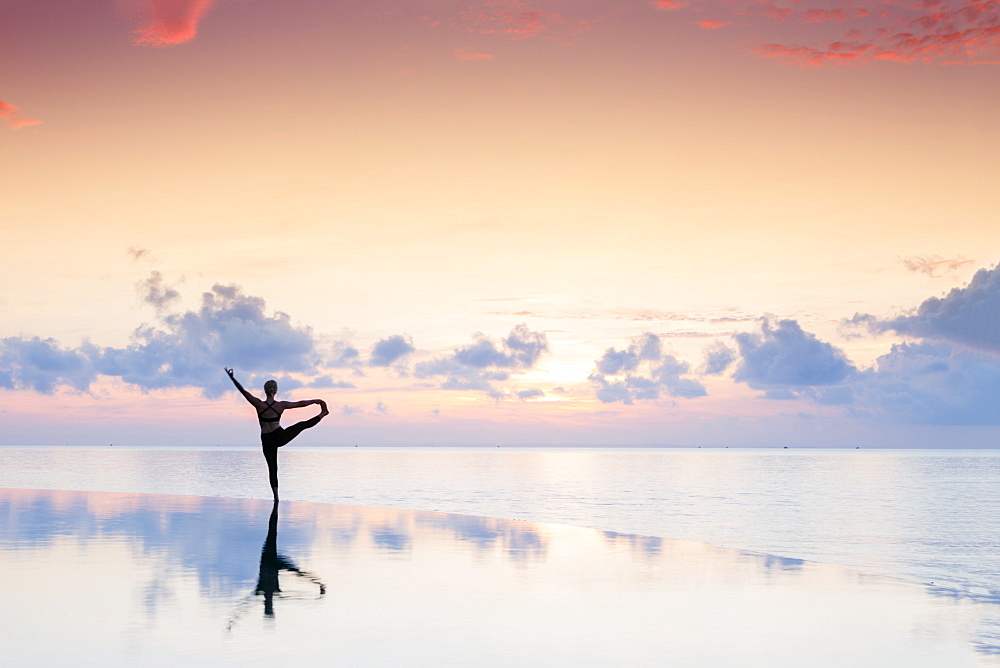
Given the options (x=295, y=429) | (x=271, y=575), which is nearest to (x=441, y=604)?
(x=271, y=575)

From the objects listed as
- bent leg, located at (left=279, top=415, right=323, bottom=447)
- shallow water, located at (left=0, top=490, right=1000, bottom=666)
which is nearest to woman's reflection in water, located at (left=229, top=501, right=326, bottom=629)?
shallow water, located at (left=0, top=490, right=1000, bottom=666)

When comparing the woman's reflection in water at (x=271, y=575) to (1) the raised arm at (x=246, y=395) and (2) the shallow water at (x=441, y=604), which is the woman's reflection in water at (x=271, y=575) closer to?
(2) the shallow water at (x=441, y=604)

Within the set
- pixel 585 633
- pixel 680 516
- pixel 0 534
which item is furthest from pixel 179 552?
pixel 680 516

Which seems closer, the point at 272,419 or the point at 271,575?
the point at 271,575

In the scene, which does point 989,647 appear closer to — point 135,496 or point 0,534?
point 0,534

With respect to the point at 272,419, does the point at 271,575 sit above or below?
below

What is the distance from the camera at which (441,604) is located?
357 inches

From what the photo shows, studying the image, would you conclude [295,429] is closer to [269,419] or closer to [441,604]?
[269,419]

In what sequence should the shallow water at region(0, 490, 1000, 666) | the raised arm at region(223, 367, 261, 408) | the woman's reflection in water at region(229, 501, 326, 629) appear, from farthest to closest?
the raised arm at region(223, 367, 261, 408) → the woman's reflection in water at region(229, 501, 326, 629) → the shallow water at region(0, 490, 1000, 666)

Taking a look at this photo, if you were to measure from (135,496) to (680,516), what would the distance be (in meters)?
19.3

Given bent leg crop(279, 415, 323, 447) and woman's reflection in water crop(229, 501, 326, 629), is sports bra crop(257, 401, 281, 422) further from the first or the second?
woman's reflection in water crop(229, 501, 326, 629)

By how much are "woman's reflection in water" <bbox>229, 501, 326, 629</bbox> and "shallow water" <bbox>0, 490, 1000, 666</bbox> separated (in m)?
0.03

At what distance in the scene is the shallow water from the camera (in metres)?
7.18

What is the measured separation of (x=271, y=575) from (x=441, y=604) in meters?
2.45
